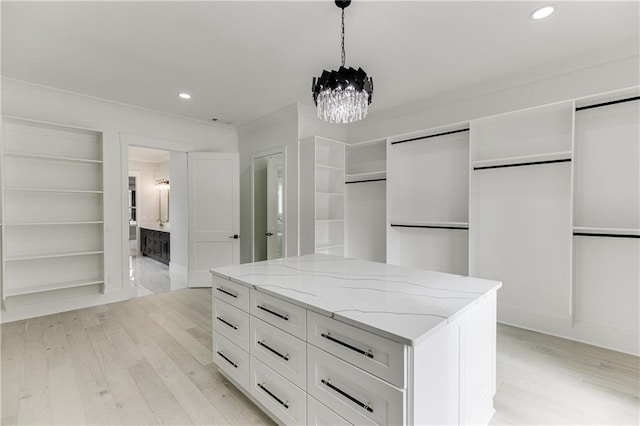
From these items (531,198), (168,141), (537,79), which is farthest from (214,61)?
(531,198)

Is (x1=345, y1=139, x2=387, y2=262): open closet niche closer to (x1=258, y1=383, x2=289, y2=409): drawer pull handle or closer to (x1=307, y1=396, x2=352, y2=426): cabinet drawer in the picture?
(x1=258, y1=383, x2=289, y2=409): drawer pull handle

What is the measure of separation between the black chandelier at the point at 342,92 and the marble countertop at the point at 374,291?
1.12 metres

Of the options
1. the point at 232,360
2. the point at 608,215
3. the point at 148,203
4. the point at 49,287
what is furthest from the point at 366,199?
the point at 148,203

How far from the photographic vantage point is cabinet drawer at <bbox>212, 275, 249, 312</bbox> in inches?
75.9

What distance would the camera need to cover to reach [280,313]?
167 cm

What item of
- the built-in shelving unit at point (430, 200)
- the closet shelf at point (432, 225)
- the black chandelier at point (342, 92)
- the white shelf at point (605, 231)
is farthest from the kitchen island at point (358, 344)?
the built-in shelving unit at point (430, 200)

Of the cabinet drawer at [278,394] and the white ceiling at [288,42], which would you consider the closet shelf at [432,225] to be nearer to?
the white ceiling at [288,42]

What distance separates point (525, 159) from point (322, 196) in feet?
8.40

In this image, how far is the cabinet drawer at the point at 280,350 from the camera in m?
1.55

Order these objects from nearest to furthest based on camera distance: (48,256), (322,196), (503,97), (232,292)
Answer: (232,292) < (503,97) < (48,256) < (322,196)

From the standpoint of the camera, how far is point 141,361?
2.53m

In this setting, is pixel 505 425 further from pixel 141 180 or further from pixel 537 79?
pixel 141 180

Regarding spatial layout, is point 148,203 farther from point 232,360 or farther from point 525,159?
point 525,159

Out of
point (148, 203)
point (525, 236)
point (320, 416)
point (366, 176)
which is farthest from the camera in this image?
point (148, 203)
